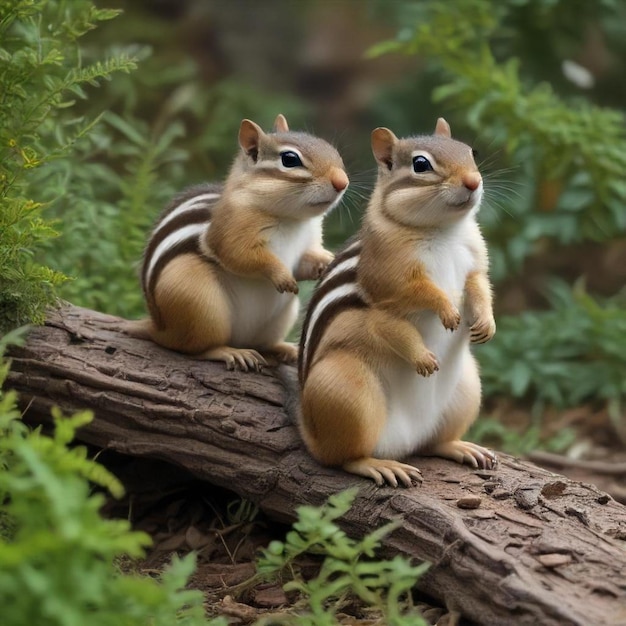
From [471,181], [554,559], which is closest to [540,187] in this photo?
[471,181]

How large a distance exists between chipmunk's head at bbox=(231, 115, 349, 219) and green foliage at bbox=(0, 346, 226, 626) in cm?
191

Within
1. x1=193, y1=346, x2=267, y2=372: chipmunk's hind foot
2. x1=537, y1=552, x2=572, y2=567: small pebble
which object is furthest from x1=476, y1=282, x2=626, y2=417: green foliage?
x1=537, y1=552, x2=572, y2=567: small pebble

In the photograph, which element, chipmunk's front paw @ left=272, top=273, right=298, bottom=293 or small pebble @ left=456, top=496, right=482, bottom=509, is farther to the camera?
chipmunk's front paw @ left=272, top=273, right=298, bottom=293

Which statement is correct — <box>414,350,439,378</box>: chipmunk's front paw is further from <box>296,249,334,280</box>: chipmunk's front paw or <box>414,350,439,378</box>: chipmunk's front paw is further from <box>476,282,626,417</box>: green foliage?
<box>476,282,626,417</box>: green foliage

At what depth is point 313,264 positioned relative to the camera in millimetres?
4656

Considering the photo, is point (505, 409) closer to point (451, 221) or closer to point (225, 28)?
point (451, 221)

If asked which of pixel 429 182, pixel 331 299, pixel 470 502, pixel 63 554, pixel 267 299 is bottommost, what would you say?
pixel 470 502

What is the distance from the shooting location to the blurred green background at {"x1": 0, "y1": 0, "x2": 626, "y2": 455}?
4.41m

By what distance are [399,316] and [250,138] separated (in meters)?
1.27

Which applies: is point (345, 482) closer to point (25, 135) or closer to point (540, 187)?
point (25, 135)

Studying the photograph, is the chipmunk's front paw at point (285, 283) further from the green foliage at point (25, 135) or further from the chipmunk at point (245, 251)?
the green foliage at point (25, 135)

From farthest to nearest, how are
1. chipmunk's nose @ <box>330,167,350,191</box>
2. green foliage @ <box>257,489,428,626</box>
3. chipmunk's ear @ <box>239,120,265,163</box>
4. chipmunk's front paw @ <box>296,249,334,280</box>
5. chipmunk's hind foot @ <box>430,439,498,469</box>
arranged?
1. chipmunk's front paw @ <box>296,249,334,280</box>
2. chipmunk's ear @ <box>239,120,265,163</box>
3. chipmunk's nose @ <box>330,167,350,191</box>
4. chipmunk's hind foot @ <box>430,439,498,469</box>
5. green foliage @ <box>257,489,428,626</box>

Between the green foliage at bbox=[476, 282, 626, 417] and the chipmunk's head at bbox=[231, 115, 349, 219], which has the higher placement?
the chipmunk's head at bbox=[231, 115, 349, 219]

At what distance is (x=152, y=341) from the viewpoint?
475 cm
